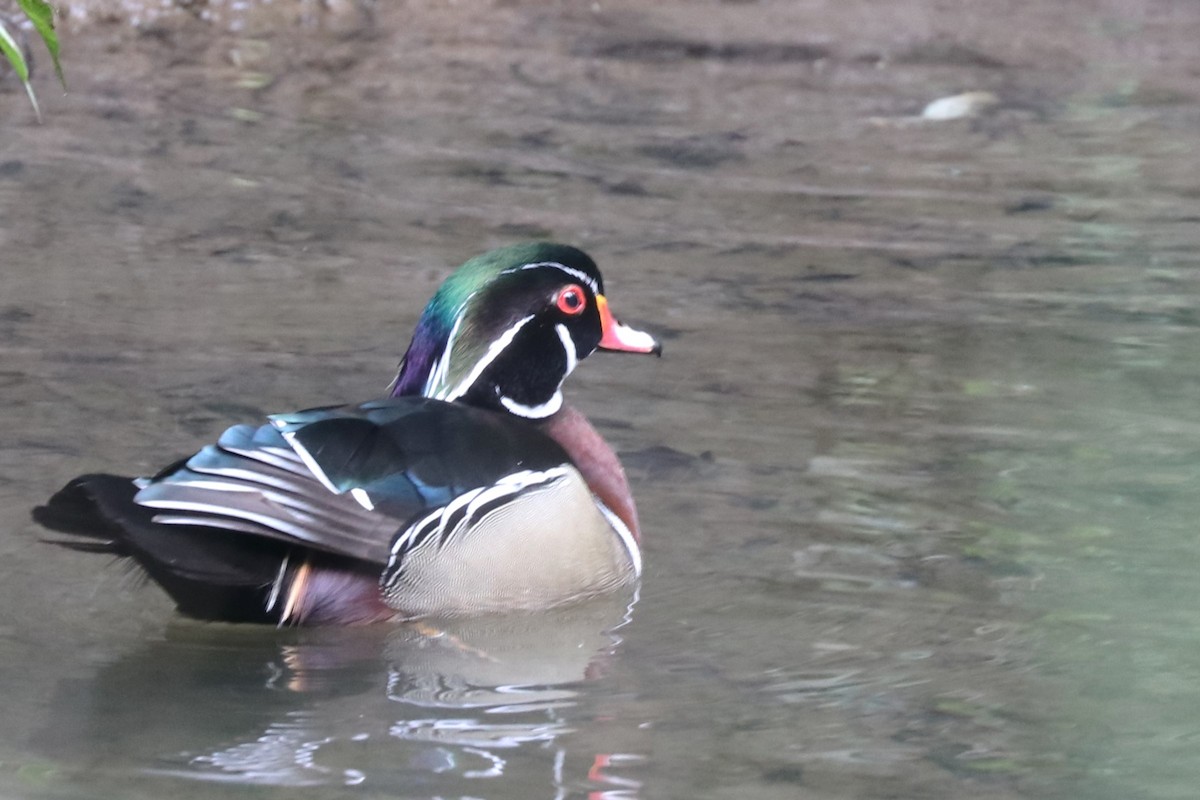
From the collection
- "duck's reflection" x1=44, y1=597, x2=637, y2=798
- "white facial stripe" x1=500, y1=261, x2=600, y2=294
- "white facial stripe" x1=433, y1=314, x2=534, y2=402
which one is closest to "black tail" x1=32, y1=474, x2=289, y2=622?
"duck's reflection" x1=44, y1=597, x2=637, y2=798

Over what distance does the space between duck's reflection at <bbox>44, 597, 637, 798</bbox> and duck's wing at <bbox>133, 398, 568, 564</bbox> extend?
0.28 meters

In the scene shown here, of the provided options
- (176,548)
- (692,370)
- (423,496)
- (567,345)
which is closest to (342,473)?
(423,496)

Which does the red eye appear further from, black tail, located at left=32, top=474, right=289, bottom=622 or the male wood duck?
black tail, located at left=32, top=474, right=289, bottom=622

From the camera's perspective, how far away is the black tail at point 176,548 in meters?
4.03

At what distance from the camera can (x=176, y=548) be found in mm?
4078

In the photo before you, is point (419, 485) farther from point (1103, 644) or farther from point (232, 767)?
point (1103, 644)

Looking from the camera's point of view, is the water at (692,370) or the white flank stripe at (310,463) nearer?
the water at (692,370)

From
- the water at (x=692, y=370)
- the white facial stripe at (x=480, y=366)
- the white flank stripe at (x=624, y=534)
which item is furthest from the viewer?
the white facial stripe at (x=480, y=366)

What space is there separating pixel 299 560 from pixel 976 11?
891 cm

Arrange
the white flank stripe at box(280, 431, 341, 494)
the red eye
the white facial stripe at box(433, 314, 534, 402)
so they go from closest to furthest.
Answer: the white flank stripe at box(280, 431, 341, 494) → the white facial stripe at box(433, 314, 534, 402) → the red eye

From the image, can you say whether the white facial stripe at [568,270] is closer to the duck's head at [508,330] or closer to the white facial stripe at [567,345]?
the duck's head at [508,330]

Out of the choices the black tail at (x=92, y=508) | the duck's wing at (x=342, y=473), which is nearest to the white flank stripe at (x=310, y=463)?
the duck's wing at (x=342, y=473)

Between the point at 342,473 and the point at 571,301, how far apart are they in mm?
1037

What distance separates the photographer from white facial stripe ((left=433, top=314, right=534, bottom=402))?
15.9 feet
